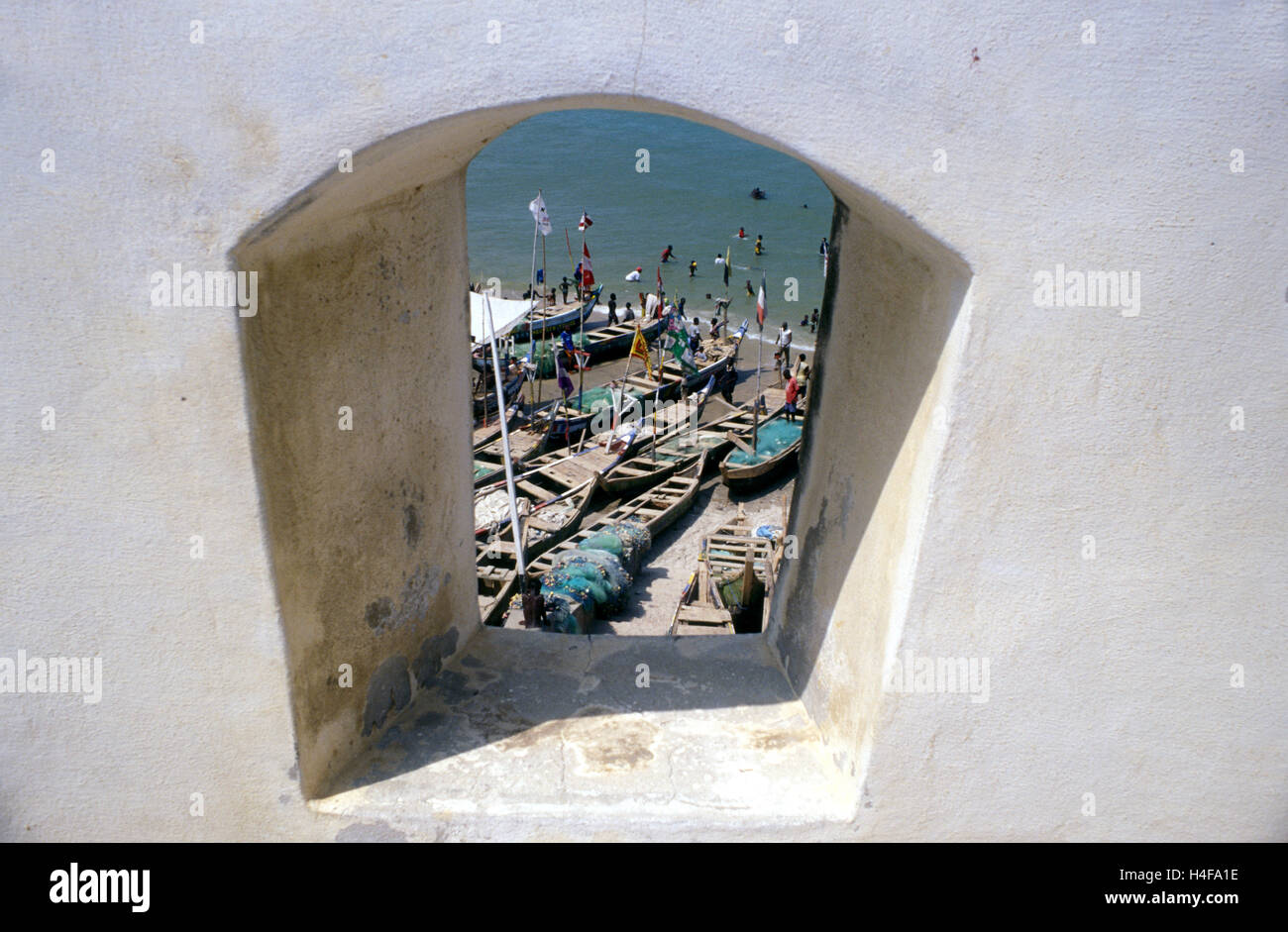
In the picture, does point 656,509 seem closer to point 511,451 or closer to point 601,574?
point 511,451

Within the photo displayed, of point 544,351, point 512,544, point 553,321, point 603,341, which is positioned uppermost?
point 553,321

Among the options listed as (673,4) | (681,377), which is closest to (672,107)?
(673,4)

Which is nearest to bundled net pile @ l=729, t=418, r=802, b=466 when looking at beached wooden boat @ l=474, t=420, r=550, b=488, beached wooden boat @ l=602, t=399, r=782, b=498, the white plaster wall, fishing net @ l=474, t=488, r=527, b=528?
beached wooden boat @ l=602, t=399, r=782, b=498

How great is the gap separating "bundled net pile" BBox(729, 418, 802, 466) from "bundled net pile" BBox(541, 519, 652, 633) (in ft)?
14.4

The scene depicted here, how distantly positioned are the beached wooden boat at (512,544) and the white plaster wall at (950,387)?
8.68 m

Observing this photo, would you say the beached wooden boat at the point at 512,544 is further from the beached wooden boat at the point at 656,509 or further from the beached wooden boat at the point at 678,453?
the beached wooden boat at the point at 678,453

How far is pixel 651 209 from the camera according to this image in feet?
124

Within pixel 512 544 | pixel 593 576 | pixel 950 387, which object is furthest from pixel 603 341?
pixel 950 387

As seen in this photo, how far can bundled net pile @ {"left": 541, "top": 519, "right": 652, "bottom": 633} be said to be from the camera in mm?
12102

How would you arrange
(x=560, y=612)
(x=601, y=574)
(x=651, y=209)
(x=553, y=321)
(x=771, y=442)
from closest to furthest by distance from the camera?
(x=560, y=612)
(x=601, y=574)
(x=771, y=442)
(x=553, y=321)
(x=651, y=209)

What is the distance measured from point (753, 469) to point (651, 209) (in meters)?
21.5

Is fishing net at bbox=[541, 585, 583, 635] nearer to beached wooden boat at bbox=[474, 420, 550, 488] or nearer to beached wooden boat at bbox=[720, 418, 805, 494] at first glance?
beached wooden boat at bbox=[474, 420, 550, 488]

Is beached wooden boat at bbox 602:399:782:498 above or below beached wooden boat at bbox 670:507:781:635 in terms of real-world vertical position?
below

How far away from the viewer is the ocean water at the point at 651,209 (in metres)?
32.3
